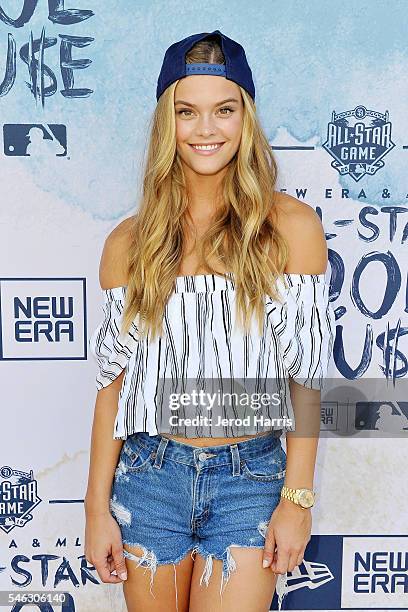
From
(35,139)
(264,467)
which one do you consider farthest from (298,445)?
(35,139)

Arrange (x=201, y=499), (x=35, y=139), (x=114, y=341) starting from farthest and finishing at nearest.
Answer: (x=35, y=139), (x=114, y=341), (x=201, y=499)

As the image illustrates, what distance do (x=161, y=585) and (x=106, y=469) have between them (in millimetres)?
249

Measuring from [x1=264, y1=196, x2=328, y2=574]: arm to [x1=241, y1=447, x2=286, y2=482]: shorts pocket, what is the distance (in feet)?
0.07

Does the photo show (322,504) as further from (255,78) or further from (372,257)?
(255,78)

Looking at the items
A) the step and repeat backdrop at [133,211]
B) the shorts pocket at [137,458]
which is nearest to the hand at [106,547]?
the shorts pocket at [137,458]

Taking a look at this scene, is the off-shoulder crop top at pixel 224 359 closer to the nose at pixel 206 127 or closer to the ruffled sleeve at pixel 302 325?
the ruffled sleeve at pixel 302 325

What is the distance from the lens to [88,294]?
6.61 ft

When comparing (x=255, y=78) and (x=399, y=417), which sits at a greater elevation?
(x=255, y=78)

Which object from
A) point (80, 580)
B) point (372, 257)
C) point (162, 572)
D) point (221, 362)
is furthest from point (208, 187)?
point (80, 580)

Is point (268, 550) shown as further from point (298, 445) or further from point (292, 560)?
point (298, 445)

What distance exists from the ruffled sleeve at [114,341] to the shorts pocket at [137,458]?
152 mm

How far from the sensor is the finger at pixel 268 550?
140 cm

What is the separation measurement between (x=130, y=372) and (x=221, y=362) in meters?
0.19

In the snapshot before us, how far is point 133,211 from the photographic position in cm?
198
